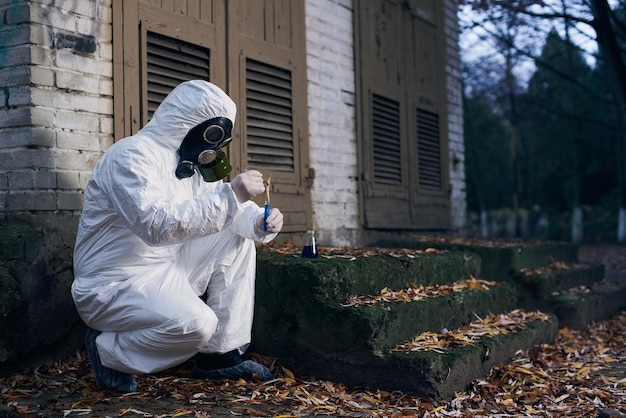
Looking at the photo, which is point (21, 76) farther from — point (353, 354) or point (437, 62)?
point (437, 62)

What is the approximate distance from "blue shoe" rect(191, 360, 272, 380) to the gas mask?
1.22 meters

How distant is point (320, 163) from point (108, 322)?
160 inches

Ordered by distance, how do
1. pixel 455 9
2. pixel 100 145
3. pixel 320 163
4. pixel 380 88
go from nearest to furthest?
pixel 100 145 → pixel 320 163 → pixel 380 88 → pixel 455 9

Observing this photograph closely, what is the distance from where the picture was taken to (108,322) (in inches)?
151

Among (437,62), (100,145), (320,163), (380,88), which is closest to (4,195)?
(100,145)

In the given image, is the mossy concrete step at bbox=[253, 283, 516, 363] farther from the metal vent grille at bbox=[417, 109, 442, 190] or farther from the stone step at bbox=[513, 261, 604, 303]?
the metal vent grille at bbox=[417, 109, 442, 190]

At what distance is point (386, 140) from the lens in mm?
8852

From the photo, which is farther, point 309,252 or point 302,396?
point 309,252

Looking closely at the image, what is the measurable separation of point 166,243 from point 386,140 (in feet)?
18.1

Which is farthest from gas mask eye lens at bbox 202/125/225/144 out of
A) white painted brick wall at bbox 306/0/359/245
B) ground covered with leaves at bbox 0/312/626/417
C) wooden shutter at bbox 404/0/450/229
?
wooden shutter at bbox 404/0/450/229

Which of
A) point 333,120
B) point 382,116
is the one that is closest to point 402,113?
point 382,116

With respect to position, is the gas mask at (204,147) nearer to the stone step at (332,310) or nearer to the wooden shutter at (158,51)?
the stone step at (332,310)

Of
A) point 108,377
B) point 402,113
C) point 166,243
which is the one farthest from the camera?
point 402,113

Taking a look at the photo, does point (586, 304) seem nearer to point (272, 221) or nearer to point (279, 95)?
point (279, 95)
